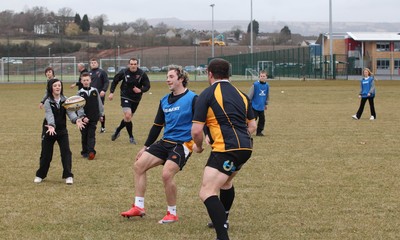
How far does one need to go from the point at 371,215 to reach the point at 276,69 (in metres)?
61.1

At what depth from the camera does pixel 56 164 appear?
12383 mm

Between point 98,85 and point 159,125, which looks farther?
point 98,85

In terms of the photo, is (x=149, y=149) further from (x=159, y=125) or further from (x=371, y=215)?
(x=371, y=215)

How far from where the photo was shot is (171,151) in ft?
25.7

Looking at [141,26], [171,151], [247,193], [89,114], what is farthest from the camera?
[141,26]

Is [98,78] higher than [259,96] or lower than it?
higher

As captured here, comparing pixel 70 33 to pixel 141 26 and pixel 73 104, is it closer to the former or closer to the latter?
pixel 141 26

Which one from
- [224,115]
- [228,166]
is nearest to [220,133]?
[224,115]

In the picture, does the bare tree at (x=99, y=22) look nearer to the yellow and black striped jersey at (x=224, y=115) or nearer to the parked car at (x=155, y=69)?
the parked car at (x=155, y=69)

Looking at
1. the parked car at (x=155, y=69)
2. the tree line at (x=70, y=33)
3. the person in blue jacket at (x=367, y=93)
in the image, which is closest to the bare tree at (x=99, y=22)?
the tree line at (x=70, y=33)

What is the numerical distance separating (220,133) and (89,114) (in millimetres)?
7242

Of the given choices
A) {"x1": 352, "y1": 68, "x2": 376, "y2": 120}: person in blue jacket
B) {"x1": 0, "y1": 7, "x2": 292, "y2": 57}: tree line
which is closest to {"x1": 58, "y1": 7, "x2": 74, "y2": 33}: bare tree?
{"x1": 0, "y1": 7, "x2": 292, "y2": 57}: tree line

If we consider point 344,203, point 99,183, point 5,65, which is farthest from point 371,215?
point 5,65

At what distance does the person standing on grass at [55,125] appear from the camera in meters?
10.2
